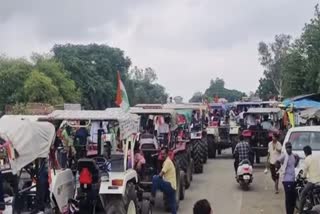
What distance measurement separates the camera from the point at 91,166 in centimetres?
1143

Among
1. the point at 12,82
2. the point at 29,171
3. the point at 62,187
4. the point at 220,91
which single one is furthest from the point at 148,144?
the point at 220,91

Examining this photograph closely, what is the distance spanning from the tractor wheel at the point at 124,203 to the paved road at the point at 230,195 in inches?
132

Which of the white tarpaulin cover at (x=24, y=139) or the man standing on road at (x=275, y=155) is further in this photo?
the man standing on road at (x=275, y=155)

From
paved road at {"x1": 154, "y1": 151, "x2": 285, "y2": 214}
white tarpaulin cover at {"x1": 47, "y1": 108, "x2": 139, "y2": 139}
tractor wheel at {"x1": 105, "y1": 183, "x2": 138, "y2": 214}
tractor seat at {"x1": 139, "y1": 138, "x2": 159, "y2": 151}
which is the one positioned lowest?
paved road at {"x1": 154, "y1": 151, "x2": 285, "y2": 214}

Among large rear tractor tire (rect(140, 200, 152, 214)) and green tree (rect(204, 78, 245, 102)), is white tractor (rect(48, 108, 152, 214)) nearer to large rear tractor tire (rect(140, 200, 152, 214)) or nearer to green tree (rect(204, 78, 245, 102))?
large rear tractor tire (rect(140, 200, 152, 214))

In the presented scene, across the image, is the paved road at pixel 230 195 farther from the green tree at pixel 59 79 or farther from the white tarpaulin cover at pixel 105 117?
the green tree at pixel 59 79

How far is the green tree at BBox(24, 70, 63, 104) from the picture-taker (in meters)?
53.2

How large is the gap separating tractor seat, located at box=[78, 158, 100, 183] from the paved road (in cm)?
376

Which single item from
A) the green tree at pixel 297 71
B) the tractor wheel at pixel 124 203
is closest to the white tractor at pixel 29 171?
the tractor wheel at pixel 124 203

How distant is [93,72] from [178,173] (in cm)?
5913

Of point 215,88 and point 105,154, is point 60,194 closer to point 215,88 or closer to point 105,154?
point 105,154

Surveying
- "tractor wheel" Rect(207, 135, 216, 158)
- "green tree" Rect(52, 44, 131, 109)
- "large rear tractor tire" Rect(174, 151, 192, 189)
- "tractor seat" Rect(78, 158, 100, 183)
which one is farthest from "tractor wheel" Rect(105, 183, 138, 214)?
"green tree" Rect(52, 44, 131, 109)

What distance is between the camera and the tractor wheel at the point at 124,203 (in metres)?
11.0

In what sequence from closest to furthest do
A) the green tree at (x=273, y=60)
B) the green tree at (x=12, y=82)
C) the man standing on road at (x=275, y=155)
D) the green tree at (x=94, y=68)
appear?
the man standing on road at (x=275, y=155)
the green tree at (x=12, y=82)
the green tree at (x=94, y=68)
the green tree at (x=273, y=60)
